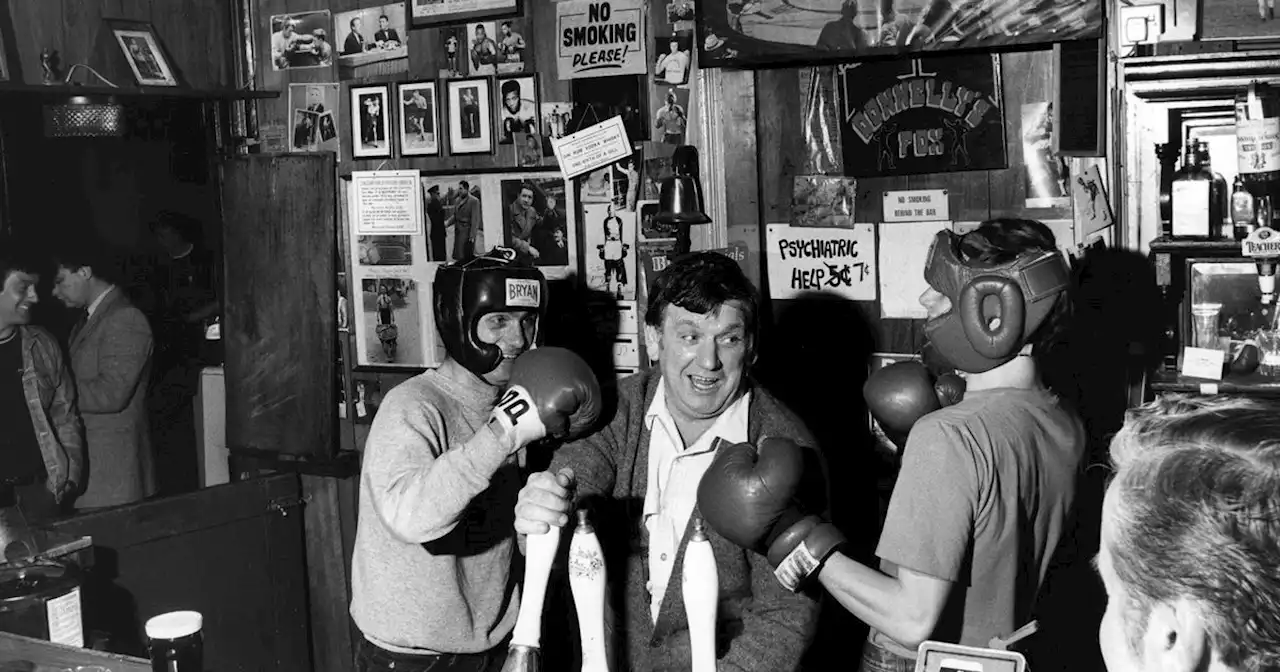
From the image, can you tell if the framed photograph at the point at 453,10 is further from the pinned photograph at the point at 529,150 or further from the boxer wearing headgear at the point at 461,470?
the boxer wearing headgear at the point at 461,470

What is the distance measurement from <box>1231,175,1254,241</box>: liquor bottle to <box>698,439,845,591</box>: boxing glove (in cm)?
169

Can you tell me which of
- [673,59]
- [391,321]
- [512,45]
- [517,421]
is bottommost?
[517,421]

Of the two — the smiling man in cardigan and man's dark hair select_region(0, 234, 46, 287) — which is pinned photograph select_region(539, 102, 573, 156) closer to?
the smiling man in cardigan

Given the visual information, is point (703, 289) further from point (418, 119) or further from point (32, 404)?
point (32, 404)

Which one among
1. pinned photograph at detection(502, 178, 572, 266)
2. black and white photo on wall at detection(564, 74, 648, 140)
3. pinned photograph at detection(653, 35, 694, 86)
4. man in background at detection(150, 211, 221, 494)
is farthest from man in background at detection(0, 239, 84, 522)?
pinned photograph at detection(653, 35, 694, 86)

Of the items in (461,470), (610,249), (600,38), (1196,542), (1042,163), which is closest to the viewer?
(1196,542)

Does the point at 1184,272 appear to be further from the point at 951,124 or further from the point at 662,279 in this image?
the point at 662,279

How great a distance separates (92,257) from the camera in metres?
6.18

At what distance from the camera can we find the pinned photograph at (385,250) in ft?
15.9

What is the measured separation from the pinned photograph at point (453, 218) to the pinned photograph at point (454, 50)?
0.39 metres

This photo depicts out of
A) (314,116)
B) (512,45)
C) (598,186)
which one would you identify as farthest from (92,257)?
(598,186)

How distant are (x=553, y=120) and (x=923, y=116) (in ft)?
4.37

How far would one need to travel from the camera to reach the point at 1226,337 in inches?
141

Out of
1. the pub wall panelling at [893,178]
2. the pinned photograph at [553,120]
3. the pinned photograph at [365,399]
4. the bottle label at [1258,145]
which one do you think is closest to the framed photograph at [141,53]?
the pinned photograph at [365,399]
